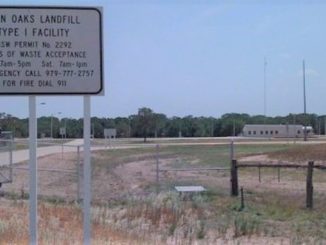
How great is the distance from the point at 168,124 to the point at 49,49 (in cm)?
14171

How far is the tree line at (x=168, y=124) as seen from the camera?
12500cm

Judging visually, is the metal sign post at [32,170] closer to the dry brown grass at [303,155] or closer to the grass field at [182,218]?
the grass field at [182,218]

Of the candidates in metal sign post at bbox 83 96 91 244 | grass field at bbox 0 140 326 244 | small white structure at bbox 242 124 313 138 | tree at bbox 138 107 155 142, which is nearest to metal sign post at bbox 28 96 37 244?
metal sign post at bbox 83 96 91 244

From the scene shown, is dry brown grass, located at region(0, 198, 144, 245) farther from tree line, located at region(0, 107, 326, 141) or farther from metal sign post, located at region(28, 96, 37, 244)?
tree line, located at region(0, 107, 326, 141)

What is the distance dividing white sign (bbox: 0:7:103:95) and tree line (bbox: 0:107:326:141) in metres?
109

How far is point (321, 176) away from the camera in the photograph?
27562 millimetres

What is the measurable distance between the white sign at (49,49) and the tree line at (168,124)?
109 m

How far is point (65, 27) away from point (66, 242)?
114 inches

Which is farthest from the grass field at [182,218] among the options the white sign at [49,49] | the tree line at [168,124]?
the tree line at [168,124]

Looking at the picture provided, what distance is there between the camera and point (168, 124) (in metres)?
148

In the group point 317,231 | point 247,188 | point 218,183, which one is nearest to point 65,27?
point 317,231

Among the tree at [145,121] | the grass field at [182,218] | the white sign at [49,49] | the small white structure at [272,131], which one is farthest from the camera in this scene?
the small white structure at [272,131]

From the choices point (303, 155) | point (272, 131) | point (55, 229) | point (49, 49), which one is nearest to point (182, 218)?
point (55, 229)

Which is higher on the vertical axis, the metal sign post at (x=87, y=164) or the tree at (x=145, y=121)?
the tree at (x=145, y=121)
